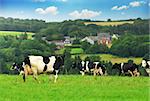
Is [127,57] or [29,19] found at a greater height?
[29,19]

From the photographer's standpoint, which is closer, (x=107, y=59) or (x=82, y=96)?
(x=82, y=96)

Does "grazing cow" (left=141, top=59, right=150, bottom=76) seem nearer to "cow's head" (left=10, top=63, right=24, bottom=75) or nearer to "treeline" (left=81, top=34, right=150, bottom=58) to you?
"treeline" (left=81, top=34, right=150, bottom=58)

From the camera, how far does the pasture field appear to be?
8135 millimetres

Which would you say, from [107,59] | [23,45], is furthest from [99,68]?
[23,45]

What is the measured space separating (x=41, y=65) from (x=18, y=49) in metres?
1.65

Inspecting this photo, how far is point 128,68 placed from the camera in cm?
1572

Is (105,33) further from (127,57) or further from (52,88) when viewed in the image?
(52,88)

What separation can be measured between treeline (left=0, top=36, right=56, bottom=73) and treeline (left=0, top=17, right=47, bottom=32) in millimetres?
319

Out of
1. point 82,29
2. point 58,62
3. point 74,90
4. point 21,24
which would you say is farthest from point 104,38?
point 74,90

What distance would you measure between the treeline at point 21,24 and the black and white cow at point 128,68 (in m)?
2.80

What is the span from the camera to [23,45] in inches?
539

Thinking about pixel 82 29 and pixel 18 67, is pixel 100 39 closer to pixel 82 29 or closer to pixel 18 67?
pixel 82 29

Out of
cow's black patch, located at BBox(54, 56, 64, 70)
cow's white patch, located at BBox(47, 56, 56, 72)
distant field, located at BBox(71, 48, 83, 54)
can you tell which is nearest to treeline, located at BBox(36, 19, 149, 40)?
distant field, located at BBox(71, 48, 83, 54)

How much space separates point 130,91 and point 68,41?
170 inches
